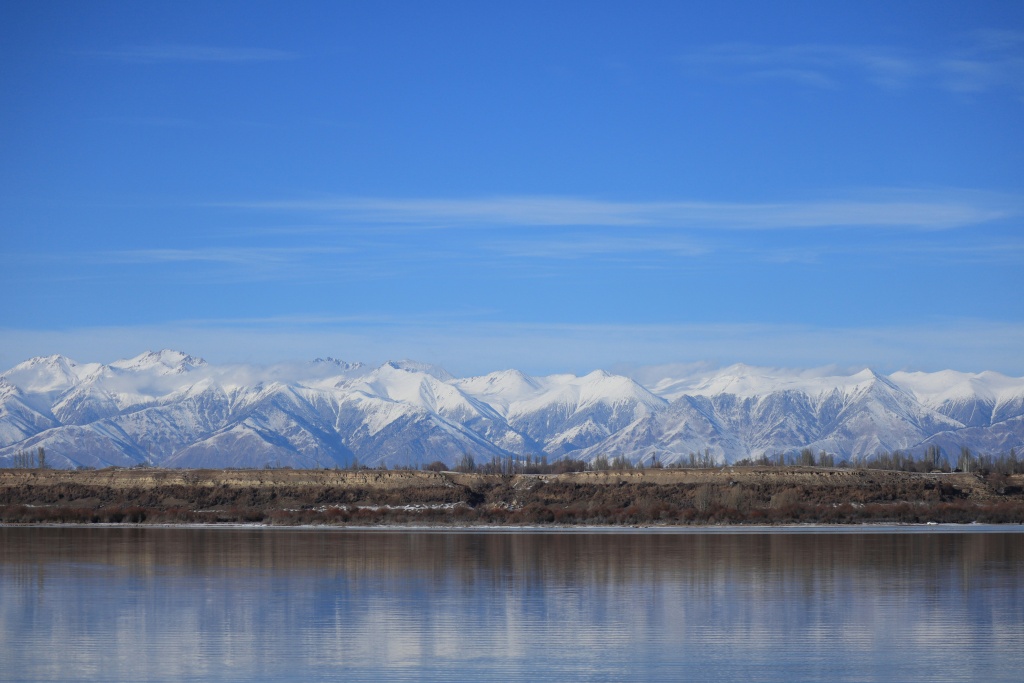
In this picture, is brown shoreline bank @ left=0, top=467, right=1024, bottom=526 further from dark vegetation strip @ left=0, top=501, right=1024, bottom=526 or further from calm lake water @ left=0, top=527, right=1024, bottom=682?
calm lake water @ left=0, top=527, right=1024, bottom=682

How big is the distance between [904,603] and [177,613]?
690 inches

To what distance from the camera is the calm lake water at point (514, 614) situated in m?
24.5

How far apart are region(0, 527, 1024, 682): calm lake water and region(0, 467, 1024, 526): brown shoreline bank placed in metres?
29.4

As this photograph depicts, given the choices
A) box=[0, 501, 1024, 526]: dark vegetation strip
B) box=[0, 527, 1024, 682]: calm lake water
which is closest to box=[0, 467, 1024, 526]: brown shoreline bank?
box=[0, 501, 1024, 526]: dark vegetation strip

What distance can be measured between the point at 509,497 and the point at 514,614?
225 feet

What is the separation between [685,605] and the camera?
109 feet

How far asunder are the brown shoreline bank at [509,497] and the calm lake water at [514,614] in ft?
96.5

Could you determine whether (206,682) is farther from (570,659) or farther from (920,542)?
(920,542)

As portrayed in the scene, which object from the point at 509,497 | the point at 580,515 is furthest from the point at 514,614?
the point at 509,497

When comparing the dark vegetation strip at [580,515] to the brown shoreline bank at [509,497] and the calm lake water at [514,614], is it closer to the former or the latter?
the brown shoreline bank at [509,497]

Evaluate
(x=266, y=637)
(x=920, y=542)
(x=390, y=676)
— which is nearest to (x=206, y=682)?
(x=390, y=676)

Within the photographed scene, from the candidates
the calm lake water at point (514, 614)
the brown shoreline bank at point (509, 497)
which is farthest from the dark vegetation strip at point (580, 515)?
the calm lake water at point (514, 614)

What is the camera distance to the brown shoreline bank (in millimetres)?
83812

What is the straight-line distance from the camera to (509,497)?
3947 inches
